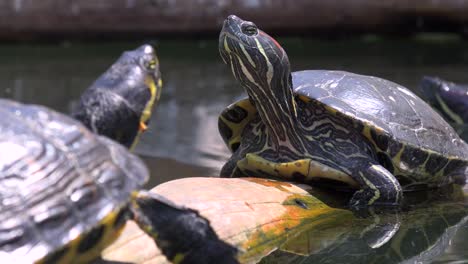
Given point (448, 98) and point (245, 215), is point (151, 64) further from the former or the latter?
point (448, 98)

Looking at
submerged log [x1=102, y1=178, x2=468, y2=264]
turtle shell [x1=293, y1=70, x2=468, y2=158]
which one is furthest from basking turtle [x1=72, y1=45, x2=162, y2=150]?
turtle shell [x1=293, y1=70, x2=468, y2=158]

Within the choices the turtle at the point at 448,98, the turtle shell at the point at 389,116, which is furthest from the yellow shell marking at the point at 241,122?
the turtle at the point at 448,98

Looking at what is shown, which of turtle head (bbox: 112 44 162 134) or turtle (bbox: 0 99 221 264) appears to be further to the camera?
turtle head (bbox: 112 44 162 134)

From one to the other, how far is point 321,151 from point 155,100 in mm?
715

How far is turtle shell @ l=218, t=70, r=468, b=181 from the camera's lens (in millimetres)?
3098

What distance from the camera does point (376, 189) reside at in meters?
3.02

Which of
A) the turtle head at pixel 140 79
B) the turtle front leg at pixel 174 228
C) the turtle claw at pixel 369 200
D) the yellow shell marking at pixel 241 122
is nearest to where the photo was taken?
the turtle front leg at pixel 174 228

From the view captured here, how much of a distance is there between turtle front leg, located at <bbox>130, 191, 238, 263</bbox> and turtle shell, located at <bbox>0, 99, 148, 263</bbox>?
6 centimetres

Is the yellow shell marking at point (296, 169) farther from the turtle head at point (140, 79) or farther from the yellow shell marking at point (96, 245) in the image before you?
the yellow shell marking at point (96, 245)

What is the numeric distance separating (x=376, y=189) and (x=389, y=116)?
320 millimetres

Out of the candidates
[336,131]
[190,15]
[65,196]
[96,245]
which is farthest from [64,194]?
[190,15]

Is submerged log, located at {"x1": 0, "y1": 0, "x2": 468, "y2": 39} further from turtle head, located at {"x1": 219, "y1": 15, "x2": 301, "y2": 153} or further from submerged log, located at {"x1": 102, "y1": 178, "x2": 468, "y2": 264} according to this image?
submerged log, located at {"x1": 102, "y1": 178, "x2": 468, "y2": 264}

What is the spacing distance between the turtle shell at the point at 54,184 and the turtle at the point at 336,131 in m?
1.07

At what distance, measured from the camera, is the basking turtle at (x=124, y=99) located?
280cm
